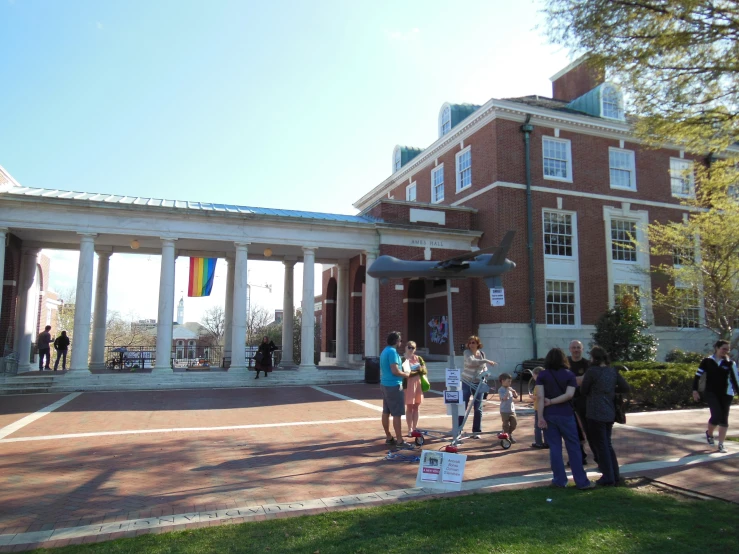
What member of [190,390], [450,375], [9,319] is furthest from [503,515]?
[9,319]

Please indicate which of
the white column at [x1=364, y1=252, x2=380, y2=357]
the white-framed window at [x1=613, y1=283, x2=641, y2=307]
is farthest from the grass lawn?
the white-framed window at [x1=613, y1=283, x2=641, y2=307]

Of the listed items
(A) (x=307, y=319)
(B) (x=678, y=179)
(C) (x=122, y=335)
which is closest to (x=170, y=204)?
(A) (x=307, y=319)

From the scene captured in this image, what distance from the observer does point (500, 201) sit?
21938mm

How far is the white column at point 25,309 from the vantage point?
781 inches

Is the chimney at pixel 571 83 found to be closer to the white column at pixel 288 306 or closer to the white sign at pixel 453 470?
the white column at pixel 288 306

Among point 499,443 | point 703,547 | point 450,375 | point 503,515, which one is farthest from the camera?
point 499,443

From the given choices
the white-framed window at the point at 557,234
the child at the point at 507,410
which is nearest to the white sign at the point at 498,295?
the child at the point at 507,410

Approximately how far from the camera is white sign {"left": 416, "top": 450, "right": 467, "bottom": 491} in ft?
19.3

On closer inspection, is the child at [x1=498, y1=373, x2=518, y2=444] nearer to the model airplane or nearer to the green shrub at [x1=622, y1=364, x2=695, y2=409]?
the model airplane

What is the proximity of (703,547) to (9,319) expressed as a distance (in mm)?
22338

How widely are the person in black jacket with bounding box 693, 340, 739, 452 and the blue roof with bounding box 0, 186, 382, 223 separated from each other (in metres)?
14.2

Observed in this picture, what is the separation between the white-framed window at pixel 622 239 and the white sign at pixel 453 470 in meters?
20.7

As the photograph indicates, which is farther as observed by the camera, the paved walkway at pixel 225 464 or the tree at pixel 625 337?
the tree at pixel 625 337

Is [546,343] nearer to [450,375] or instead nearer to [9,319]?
[450,375]
